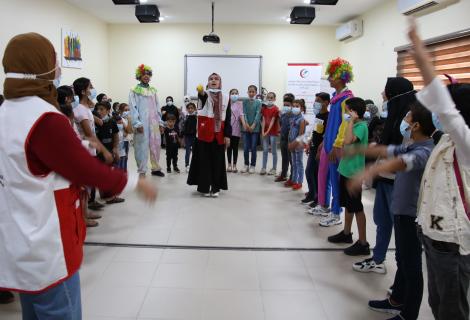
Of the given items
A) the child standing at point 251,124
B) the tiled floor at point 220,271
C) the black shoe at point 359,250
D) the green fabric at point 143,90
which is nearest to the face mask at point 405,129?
the tiled floor at point 220,271

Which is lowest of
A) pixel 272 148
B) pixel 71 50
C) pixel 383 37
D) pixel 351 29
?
pixel 272 148

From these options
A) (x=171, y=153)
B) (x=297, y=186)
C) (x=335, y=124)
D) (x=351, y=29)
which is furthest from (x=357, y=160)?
(x=351, y=29)

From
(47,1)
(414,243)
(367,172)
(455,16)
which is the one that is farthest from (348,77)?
(47,1)

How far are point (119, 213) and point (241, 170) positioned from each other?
9.57ft

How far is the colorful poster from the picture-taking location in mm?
7285

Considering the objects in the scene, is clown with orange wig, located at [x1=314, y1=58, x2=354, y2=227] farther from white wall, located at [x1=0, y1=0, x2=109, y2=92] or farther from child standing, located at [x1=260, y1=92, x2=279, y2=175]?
white wall, located at [x1=0, y1=0, x2=109, y2=92]

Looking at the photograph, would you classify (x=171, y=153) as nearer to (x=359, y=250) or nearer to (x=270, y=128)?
(x=270, y=128)

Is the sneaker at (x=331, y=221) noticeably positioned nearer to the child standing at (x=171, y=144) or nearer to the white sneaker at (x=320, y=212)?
the white sneaker at (x=320, y=212)

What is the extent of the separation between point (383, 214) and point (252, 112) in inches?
166

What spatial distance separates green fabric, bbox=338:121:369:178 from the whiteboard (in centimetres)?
696

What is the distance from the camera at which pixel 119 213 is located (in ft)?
13.8

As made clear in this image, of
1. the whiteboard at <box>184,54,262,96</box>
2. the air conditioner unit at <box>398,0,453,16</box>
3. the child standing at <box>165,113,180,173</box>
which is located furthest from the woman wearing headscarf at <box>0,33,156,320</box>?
the whiteboard at <box>184,54,262,96</box>

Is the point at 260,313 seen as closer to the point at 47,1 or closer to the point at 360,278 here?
the point at 360,278

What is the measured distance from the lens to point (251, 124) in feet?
21.7
